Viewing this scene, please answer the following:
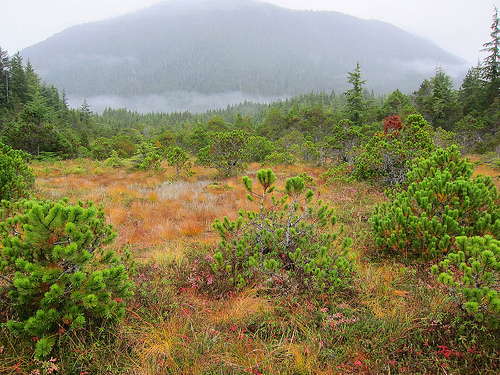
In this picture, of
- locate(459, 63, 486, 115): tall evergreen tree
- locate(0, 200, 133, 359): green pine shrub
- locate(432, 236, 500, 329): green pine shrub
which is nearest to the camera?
locate(0, 200, 133, 359): green pine shrub

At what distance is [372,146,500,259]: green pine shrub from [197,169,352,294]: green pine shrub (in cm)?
93

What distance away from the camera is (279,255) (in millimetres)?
3170

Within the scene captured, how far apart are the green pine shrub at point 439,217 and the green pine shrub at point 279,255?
933 millimetres

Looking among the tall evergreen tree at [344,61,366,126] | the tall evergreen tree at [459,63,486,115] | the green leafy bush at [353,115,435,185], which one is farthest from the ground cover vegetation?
the tall evergreen tree at [459,63,486,115]

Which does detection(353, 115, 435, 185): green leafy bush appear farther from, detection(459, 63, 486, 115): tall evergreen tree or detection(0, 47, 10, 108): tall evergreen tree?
detection(0, 47, 10, 108): tall evergreen tree

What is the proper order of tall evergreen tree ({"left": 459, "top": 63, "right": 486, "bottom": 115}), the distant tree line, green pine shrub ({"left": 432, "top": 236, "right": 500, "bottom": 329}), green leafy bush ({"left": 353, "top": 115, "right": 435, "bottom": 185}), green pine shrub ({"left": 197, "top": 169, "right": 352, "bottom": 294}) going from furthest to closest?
1. tall evergreen tree ({"left": 459, "top": 63, "right": 486, "bottom": 115})
2. the distant tree line
3. green leafy bush ({"left": 353, "top": 115, "right": 435, "bottom": 185})
4. green pine shrub ({"left": 197, "top": 169, "right": 352, "bottom": 294})
5. green pine shrub ({"left": 432, "top": 236, "right": 500, "bottom": 329})

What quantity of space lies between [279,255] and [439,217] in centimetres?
237

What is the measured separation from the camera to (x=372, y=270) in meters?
3.19

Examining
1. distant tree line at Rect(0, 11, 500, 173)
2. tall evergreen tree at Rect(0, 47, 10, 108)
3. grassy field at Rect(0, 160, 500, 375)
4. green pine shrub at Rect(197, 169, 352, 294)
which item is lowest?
grassy field at Rect(0, 160, 500, 375)

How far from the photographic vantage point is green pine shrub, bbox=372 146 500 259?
9.98ft

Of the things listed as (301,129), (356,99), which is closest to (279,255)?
(356,99)

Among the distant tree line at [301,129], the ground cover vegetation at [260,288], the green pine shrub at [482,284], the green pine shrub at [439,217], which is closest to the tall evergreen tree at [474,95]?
the distant tree line at [301,129]

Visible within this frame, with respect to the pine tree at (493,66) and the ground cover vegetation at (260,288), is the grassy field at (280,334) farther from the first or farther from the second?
the pine tree at (493,66)

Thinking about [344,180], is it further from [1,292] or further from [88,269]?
[1,292]
